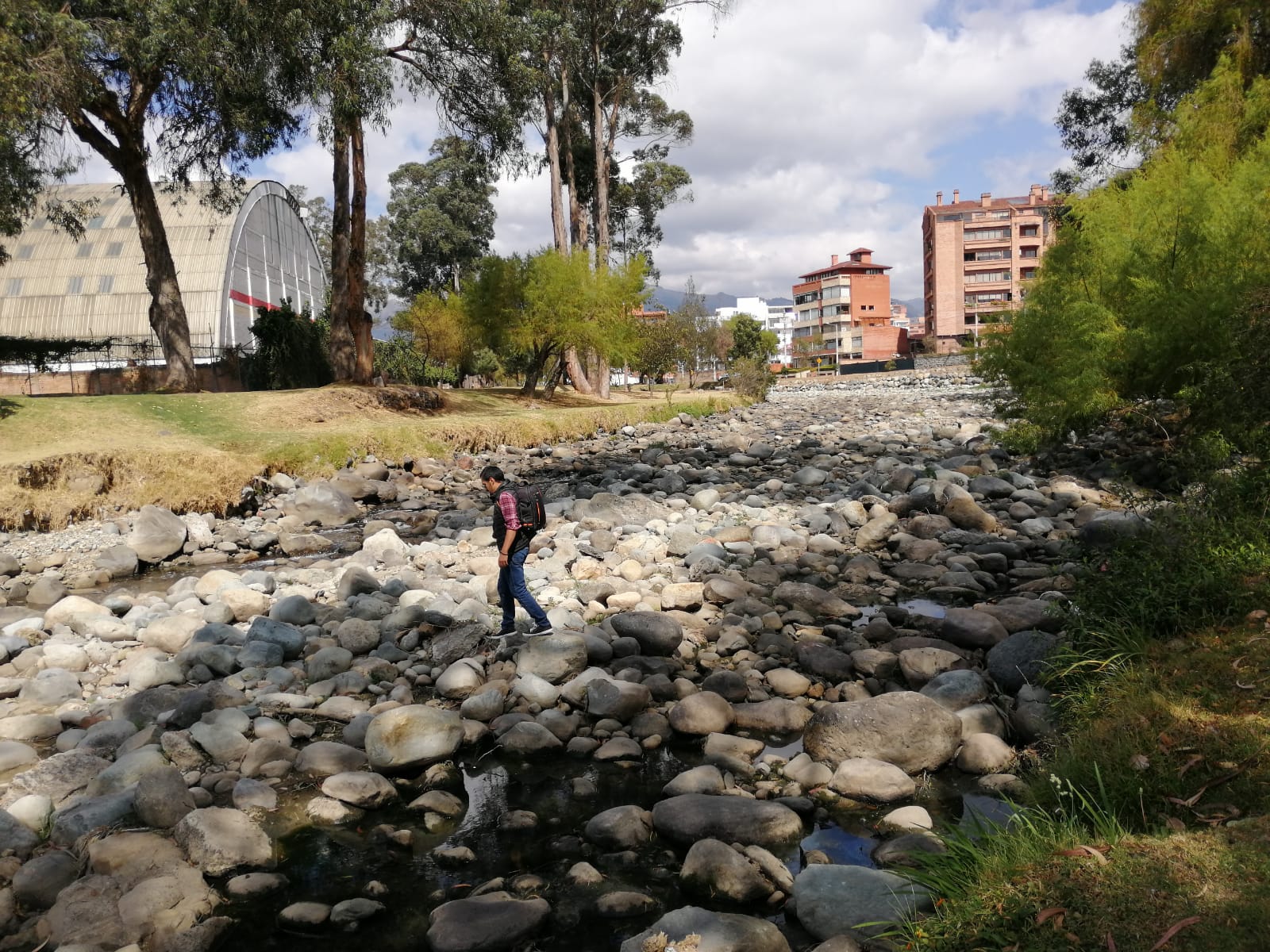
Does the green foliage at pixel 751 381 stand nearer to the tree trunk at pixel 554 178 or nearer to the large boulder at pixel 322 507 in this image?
the tree trunk at pixel 554 178

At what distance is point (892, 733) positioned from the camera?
5312mm

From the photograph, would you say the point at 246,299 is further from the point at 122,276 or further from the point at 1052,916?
the point at 1052,916

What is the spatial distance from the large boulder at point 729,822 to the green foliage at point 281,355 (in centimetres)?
2585

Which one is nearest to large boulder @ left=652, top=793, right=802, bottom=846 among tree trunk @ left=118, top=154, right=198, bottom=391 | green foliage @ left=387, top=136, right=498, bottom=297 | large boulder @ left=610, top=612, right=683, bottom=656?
large boulder @ left=610, top=612, right=683, bottom=656

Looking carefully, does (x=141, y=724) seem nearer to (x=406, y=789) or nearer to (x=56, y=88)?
(x=406, y=789)

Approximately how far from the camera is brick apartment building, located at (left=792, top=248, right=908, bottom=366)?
9906cm

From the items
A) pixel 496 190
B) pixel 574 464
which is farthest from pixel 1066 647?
pixel 496 190

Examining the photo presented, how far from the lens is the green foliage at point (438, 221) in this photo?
56.2 metres

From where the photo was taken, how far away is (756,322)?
74500 mm

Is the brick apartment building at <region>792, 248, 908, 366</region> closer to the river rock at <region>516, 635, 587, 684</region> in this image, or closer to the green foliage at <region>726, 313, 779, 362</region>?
the green foliage at <region>726, 313, 779, 362</region>

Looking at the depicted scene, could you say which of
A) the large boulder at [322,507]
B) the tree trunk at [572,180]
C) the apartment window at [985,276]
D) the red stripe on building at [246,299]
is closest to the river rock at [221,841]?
the large boulder at [322,507]

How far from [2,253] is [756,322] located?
186 ft

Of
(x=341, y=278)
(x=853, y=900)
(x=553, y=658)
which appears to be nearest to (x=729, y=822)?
(x=853, y=900)

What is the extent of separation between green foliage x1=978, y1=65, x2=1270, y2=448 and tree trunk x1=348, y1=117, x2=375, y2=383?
54.6 ft
